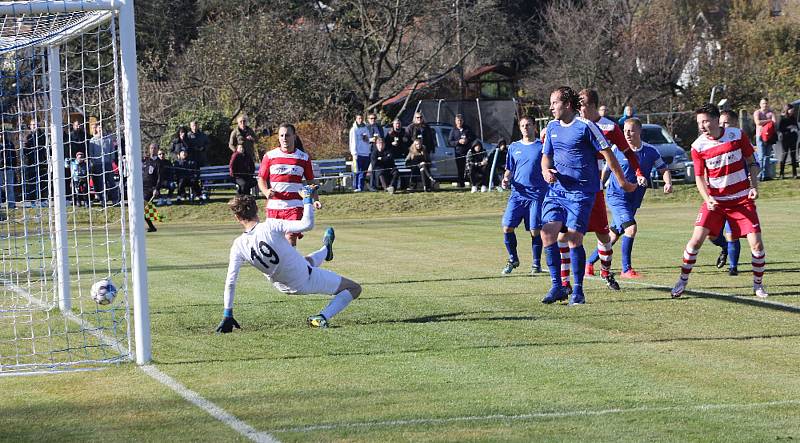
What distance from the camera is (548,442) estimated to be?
5.89m

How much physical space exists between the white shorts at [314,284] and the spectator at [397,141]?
62.7ft

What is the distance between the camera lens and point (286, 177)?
1298cm

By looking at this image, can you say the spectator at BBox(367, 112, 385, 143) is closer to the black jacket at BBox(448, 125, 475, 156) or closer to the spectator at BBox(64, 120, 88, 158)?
the black jacket at BBox(448, 125, 475, 156)

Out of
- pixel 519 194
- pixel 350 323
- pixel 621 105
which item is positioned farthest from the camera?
pixel 621 105

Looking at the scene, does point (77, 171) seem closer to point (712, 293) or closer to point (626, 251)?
point (626, 251)

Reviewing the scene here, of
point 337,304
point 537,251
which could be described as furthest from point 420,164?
point 337,304

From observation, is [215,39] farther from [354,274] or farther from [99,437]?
[99,437]

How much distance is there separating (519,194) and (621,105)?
118ft

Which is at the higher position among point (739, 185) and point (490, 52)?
point (490, 52)

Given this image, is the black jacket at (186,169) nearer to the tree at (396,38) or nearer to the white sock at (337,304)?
the tree at (396,38)

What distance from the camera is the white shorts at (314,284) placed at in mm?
9648

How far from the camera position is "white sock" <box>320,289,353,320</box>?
32.4 ft

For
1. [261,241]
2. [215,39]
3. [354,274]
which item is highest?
[215,39]

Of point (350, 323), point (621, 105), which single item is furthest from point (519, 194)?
point (621, 105)
